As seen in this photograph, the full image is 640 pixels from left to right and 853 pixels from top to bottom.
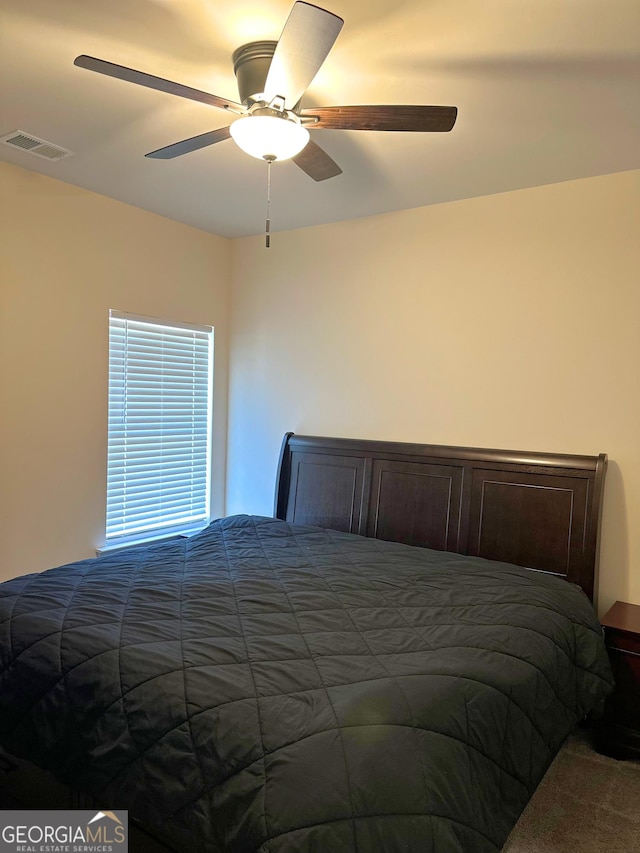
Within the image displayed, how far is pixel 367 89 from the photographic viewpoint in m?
2.15

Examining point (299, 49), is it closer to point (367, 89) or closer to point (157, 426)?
point (367, 89)

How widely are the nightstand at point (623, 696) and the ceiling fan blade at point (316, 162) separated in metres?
2.27

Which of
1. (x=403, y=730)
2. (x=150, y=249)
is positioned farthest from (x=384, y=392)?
(x=403, y=730)

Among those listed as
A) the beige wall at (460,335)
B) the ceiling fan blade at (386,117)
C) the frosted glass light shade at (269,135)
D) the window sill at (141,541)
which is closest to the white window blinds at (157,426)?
the window sill at (141,541)

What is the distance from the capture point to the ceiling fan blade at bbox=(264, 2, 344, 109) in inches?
56.3

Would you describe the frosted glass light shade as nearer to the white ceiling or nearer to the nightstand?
the white ceiling

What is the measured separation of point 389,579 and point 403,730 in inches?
45.2

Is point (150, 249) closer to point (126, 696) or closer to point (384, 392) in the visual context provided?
point (384, 392)

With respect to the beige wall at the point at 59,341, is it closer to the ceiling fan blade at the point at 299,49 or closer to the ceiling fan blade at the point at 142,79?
the ceiling fan blade at the point at 142,79

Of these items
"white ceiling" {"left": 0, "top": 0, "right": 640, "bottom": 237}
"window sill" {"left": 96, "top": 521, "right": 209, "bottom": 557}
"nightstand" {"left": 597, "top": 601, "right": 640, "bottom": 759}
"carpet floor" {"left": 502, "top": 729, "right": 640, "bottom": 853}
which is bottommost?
"carpet floor" {"left": 502, "top": 729, "right": 640, "bottom": 853}

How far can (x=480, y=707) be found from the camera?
5.28ft

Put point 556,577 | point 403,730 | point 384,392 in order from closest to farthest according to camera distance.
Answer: point 403,730 → point 556,577 → point 384,392

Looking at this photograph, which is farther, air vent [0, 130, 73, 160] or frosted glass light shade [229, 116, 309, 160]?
air vent [0, 130, 73, 160]

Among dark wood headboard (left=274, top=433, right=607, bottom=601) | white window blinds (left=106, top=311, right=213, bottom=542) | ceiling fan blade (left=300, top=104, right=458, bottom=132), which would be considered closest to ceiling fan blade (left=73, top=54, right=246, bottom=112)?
ceiling fan blade (left=300, top=104, right=458, bottom=132)
